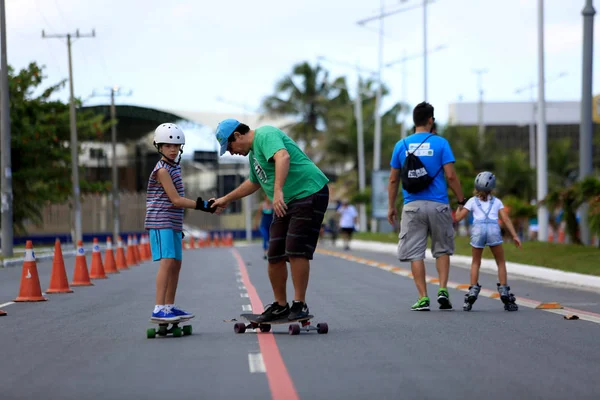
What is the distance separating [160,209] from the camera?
9750 millimetres

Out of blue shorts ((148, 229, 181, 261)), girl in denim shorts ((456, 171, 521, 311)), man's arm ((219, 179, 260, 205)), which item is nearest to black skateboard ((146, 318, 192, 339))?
blue shorts ((148, 229, 181, 261))

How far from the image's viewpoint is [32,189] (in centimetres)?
4431

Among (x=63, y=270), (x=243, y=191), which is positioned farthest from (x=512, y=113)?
(x=243, y=191)

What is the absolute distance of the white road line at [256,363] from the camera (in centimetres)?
734

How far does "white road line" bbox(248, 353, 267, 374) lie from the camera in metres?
7.34

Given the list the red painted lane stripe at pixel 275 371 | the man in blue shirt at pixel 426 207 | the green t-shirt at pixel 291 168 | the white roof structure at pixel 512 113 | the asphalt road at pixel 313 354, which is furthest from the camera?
the white roof structure at pixel 512 113

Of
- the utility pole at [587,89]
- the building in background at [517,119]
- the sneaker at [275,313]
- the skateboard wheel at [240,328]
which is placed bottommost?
the skateboard wheel at [240,328]

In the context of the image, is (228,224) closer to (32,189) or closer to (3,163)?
(32,189)

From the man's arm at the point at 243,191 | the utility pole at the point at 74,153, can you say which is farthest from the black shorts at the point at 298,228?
the utility pole at the point at 74,153

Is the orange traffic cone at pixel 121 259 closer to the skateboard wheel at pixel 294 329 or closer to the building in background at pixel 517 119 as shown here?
the skateboard wheel at pixel 294 329

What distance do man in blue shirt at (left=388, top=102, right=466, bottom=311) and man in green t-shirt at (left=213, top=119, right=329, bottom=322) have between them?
2.65 metres

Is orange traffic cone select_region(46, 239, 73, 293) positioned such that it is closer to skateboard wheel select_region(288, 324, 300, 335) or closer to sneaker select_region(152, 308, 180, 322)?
sneaker select_region(152, 308, 180, 322)

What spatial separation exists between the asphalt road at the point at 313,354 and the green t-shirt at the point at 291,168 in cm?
122

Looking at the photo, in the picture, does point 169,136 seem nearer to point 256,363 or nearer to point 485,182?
point 256,363
